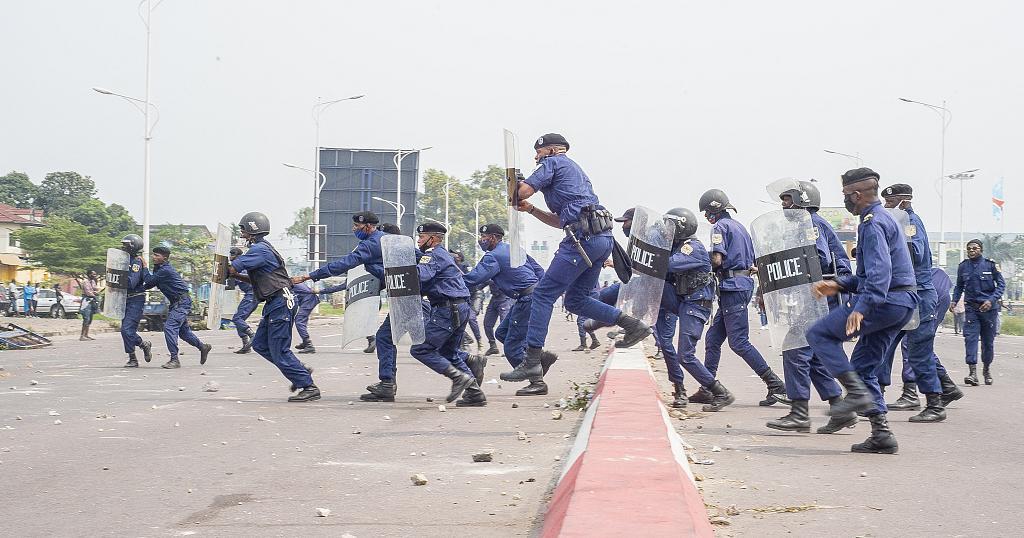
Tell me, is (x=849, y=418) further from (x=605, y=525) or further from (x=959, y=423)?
(x=605, y=525)

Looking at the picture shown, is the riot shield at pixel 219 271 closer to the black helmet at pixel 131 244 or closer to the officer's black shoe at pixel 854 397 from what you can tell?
the black helmet at pixel 131 244

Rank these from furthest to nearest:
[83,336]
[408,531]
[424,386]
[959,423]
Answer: [83,336] < [424,386] < [959,423] < [408,531]

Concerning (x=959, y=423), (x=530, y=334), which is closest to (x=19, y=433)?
(x=530, y=334)

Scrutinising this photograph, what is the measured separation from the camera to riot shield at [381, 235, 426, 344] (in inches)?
376

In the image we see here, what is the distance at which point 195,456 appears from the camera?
6.62 metres

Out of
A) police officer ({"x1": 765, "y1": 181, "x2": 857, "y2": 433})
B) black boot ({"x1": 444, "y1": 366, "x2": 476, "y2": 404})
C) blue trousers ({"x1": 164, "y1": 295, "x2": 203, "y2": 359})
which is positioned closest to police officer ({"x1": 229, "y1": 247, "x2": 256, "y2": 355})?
blue trousers ({"x1": 164, "y1": 295, "x2": 203, "y2": 359})

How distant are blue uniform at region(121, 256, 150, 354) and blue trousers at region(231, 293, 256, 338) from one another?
2.42 m

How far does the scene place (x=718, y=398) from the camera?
9375 mm

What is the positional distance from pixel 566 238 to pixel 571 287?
0.54 m

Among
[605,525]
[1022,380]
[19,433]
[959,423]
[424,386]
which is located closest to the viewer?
[605,525]

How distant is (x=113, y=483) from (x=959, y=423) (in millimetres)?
6369

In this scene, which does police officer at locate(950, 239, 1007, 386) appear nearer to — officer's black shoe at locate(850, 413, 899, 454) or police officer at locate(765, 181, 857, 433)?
police officer at locate(765, 181, 857, 433)

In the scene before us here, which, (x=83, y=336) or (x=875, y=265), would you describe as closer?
(x=875, y=265)

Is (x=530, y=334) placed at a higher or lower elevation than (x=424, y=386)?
higher
